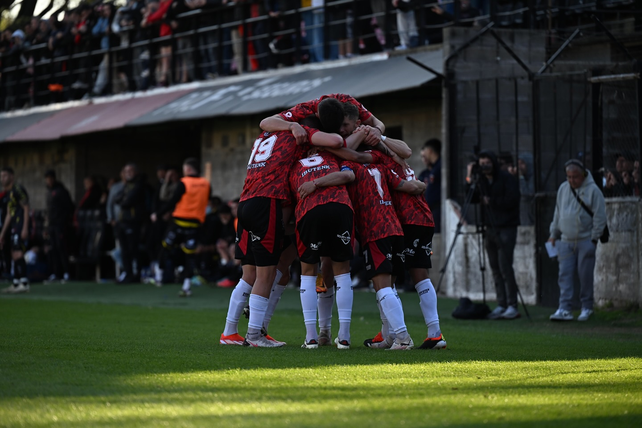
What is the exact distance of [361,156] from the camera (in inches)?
327

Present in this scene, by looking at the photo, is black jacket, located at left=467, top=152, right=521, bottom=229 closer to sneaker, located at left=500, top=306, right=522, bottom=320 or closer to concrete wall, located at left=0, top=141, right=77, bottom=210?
sneaker, located at left=500, top=306, right=522, bottom=320

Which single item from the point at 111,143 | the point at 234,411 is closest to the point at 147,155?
the point at 111,143

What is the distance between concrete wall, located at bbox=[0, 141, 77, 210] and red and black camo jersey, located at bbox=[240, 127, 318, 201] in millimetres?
20642

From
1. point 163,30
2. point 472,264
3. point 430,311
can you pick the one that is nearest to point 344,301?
point 430,311

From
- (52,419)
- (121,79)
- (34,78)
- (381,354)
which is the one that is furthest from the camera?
(34,78)

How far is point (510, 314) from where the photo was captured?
1320 cm

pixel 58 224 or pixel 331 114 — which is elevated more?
pixel 331 114

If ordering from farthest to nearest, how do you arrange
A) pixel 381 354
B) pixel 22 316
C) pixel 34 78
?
1. pixel 34 78
2. pixel 22 316
3. pixel 381 354

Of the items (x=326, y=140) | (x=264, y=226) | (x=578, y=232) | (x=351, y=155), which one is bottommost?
(x=578, y=232)

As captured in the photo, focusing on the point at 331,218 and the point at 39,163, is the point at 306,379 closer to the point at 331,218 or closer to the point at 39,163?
the point at 331,218

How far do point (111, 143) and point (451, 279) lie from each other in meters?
14.9

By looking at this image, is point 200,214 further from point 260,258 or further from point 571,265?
point 260,258

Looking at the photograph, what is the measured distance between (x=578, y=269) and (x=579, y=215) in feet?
2.18

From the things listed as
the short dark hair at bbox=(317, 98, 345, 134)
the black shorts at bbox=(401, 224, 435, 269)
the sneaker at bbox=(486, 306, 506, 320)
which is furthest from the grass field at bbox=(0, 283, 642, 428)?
the sneaker at bbox=(486, 306, 506, 320)
